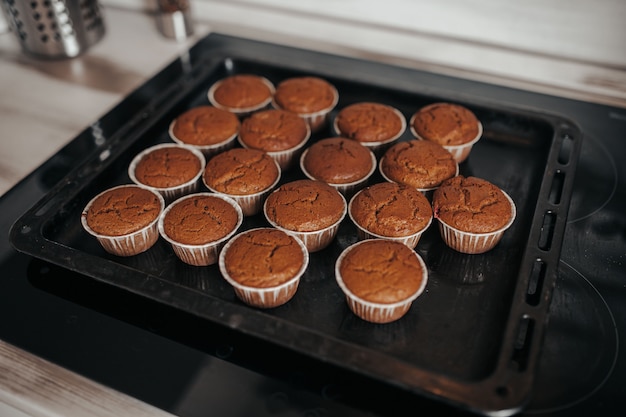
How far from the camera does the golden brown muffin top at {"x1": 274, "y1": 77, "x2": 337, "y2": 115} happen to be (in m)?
1.90

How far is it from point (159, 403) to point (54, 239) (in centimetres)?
62

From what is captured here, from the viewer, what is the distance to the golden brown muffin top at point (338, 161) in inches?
64.7

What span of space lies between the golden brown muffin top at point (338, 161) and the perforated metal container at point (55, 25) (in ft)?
3.84

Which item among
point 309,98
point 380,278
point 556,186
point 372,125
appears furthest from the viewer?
point 309,98

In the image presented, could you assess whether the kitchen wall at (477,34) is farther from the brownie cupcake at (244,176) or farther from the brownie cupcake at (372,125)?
the brownie cupcake at (244,176)

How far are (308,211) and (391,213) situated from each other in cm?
23

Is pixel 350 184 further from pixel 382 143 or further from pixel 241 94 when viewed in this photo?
A: pixel 241 94

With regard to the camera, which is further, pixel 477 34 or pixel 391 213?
pixel 477 34

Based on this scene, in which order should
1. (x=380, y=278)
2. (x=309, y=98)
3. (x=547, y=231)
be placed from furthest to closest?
(x=309, y=98) → (x=547, y=231) → (x=380, y=278)

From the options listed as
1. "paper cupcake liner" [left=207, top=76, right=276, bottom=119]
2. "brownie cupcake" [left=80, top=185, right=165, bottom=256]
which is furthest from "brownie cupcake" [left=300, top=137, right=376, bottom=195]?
"brownie cupcake" [left=80, top=185, right=165, bottom=256]

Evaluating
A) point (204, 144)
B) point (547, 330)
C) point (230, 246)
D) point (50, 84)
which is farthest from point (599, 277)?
point (50, 84)

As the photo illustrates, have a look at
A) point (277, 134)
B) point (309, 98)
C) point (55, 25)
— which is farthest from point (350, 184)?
point (55, 25)

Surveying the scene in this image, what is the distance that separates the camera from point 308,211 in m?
1.50

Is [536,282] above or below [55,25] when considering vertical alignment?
below
